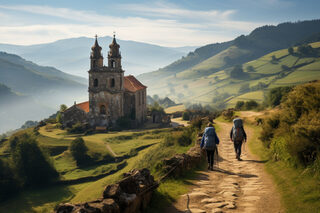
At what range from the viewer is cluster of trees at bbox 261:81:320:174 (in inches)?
443

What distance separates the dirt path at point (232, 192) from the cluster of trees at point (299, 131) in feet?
4.26

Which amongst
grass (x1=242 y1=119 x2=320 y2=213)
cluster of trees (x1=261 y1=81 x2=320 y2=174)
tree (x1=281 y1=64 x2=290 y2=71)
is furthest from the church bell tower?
tree (x1=281 y1=64 x2=290 y2=71)

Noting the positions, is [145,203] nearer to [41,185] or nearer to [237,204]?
[237,204]

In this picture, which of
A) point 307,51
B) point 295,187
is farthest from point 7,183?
point 307,51

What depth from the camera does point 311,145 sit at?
1115 centimetres

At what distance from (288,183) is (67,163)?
124ft

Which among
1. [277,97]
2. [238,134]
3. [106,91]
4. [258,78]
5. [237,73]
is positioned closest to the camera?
[238,134]

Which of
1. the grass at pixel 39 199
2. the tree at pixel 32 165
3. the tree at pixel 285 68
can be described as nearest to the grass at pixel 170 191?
the grass at pixel 39 199

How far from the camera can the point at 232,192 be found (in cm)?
1031

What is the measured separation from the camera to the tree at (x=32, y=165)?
129 ft

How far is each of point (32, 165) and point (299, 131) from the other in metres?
37.8

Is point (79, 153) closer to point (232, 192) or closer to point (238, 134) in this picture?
point (238, 134)

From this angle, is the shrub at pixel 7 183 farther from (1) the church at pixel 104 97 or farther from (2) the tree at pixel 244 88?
(2) the tree at pixel 244 88

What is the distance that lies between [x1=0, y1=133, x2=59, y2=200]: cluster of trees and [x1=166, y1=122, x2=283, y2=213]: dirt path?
100 feet
